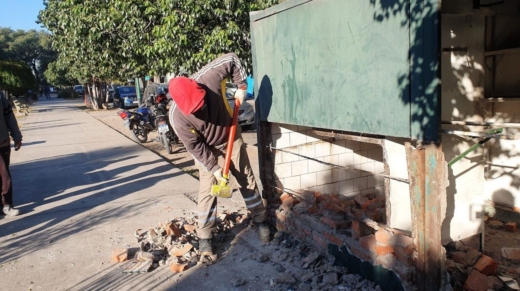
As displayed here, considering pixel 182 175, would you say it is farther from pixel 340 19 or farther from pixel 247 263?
pixel 340 19

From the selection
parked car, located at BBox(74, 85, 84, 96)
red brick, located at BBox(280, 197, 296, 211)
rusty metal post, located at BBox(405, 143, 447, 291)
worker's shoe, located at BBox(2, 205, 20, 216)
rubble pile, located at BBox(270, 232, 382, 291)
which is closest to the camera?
rusty metal post, located at BBox(405, 143, 447, 291)

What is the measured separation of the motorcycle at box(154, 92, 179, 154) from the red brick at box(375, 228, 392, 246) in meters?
6.97

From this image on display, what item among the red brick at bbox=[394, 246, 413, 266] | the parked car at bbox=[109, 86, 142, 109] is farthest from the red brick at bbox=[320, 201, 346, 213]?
the parked car at bbox=[109, 86, 142, 109]

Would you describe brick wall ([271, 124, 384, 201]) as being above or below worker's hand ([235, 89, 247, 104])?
below

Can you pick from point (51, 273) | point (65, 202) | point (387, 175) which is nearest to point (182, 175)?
point (65, 202)

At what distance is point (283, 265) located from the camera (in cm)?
362

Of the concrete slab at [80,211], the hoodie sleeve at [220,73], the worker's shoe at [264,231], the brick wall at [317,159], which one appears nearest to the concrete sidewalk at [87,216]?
the concrete slab at [80,211]

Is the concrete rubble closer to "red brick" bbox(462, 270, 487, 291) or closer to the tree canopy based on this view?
"red brick" bbox(462, 270, 487, 291)

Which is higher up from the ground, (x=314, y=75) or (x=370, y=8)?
(x=370, y=8)

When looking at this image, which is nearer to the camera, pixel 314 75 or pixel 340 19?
pixel 340 19

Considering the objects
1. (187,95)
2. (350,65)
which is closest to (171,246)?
(187,95)

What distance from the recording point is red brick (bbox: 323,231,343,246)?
3.39 meters

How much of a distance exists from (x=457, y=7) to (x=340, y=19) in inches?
31.0

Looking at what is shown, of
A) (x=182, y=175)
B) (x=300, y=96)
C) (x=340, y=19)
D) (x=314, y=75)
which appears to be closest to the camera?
(x=340, y=19)
